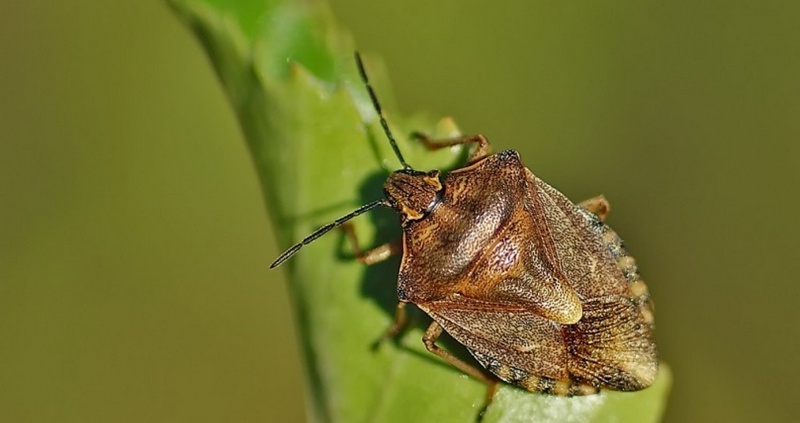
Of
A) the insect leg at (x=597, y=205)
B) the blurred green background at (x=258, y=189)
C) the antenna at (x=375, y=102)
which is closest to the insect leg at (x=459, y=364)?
the antenna at (x=375, y=102)

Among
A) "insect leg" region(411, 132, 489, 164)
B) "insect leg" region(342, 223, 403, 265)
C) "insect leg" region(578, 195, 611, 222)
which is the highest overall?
"insect leg" region(411, 132, 489, 164)

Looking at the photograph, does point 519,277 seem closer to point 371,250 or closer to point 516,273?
point 516,273

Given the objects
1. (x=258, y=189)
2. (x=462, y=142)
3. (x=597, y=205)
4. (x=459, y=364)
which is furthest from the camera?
(x=258, y=189)

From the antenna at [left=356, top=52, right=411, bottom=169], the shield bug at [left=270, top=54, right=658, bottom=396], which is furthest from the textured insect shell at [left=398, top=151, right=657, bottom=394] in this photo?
the antenna at [left=356, top=52, right=411, bottom=169]

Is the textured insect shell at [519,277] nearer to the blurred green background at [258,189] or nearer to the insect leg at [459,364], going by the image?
the insect leg at [459,364]

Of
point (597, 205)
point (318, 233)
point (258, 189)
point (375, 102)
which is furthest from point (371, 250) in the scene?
point (258, 189)

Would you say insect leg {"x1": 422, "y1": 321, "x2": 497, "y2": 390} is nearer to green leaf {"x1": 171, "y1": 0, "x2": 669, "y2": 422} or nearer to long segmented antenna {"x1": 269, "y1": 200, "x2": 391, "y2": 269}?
green leaf {"x1": 171, "y1": 0, "x2": 669, "y2": 422}
